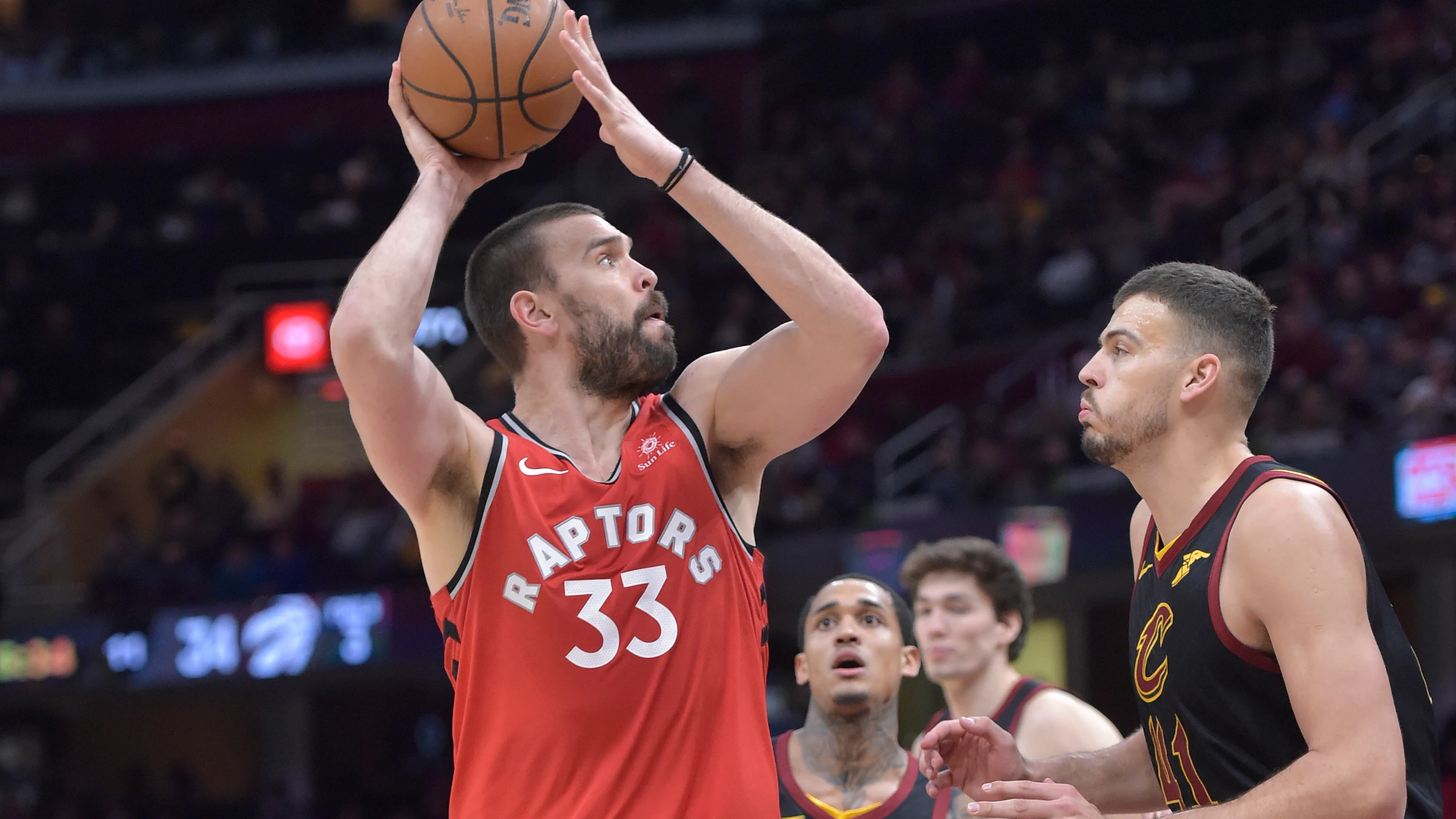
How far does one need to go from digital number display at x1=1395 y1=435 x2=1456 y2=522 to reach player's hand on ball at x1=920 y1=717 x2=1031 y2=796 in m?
6.99

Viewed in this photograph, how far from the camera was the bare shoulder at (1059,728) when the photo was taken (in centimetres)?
520

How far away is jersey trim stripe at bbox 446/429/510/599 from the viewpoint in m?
3.47

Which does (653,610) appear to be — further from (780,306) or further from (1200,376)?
(1200,376)

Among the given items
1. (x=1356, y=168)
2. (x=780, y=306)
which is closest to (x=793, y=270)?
(x=780, y=306)

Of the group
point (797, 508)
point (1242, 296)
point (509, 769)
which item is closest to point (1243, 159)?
point (797, 508)

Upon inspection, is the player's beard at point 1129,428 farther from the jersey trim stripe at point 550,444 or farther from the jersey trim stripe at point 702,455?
the jersey trim stripe at point 550,444

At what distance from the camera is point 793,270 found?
3434 millimetres

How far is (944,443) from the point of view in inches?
519

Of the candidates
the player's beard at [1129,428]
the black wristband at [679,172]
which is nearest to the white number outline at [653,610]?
the black wristband at [679,172]

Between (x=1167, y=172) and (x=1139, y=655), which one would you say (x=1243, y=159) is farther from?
(x=1139, y=655)

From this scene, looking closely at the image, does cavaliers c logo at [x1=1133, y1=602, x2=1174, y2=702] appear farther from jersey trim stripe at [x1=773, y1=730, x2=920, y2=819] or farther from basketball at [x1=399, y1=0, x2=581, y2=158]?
basketball at [x1=399, y1=0, x2=581, y2=158]

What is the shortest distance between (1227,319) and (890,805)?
1.99 meters

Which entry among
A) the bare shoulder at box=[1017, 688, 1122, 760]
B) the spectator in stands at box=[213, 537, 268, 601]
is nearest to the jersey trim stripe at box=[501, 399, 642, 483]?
the bare shoulder at box=[1017, 688, 1122, 760]

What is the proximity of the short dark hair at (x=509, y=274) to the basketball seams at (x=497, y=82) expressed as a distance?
18cm
